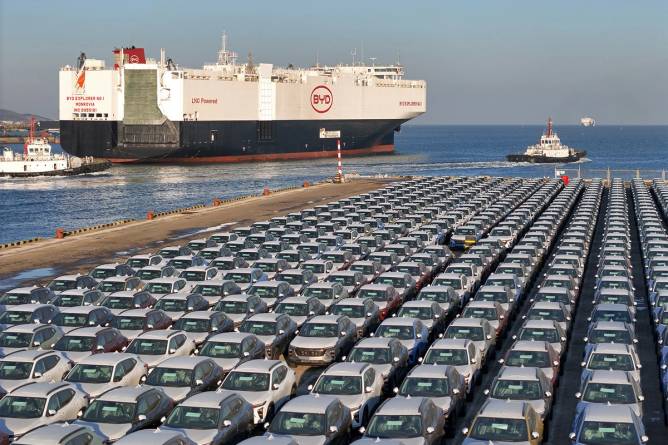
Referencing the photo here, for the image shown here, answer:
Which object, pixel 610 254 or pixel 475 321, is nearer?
pixel 475 321

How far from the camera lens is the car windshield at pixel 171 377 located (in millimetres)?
17500

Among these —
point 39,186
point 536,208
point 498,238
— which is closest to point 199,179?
point 39,186

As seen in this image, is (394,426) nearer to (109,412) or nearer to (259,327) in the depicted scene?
(109,412)

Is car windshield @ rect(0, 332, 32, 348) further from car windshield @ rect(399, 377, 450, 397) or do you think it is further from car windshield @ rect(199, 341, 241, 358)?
car windshield @ rect(399, 377, 450, 397)

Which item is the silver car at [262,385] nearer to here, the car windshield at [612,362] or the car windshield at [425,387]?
the car windshield at [425,387]

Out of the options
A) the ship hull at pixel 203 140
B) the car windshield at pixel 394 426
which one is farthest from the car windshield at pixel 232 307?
the ship hull at pixel 203 140

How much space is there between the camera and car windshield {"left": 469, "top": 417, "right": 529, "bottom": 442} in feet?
47.0

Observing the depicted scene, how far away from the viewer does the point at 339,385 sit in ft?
55.4

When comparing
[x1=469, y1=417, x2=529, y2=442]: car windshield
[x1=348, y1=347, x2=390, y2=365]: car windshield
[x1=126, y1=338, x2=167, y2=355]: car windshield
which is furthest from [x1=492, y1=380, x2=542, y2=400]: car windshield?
[x1=126, y1=338, x2=167, y2=355]: car windshield

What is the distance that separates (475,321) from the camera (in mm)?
21266

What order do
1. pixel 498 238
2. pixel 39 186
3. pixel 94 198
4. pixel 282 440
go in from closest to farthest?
pixel 282 440
pixel 498 238
pixel 94 198
pixel 39 186

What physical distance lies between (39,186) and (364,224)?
72.3m

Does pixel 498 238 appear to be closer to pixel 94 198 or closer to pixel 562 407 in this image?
pixel 562 407

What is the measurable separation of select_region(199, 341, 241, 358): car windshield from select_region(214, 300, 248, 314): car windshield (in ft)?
13.5
